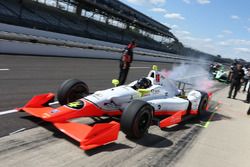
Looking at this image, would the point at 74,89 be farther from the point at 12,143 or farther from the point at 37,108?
the point at 12,143

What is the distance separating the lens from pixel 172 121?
277 inches

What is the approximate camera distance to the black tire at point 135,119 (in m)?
5.70

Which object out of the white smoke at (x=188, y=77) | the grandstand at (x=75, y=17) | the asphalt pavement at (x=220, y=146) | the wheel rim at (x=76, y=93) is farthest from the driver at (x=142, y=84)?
the grandstand at (x=75, y=17)

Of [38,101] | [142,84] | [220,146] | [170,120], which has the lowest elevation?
[220,146]

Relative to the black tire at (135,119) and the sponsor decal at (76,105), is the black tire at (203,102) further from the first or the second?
the sponsor decal at (76,105)

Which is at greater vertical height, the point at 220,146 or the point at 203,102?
the point at 203,102

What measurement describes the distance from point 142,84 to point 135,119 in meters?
1.90

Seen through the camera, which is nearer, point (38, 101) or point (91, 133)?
point (91, 133)

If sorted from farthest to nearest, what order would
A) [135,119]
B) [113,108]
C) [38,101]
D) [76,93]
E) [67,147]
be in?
[76,93], [113,108], [38,101], [135,119], [67,147]

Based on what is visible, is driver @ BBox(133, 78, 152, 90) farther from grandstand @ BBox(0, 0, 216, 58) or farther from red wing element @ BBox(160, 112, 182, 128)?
grandstand @ BBox(0, 0, 216, 58)

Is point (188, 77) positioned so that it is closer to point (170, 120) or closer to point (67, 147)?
point (170, 120)

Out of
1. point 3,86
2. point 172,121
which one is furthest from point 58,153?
point 3,86

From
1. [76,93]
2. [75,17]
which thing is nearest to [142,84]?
[76,93]

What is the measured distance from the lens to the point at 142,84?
7.46 meters
